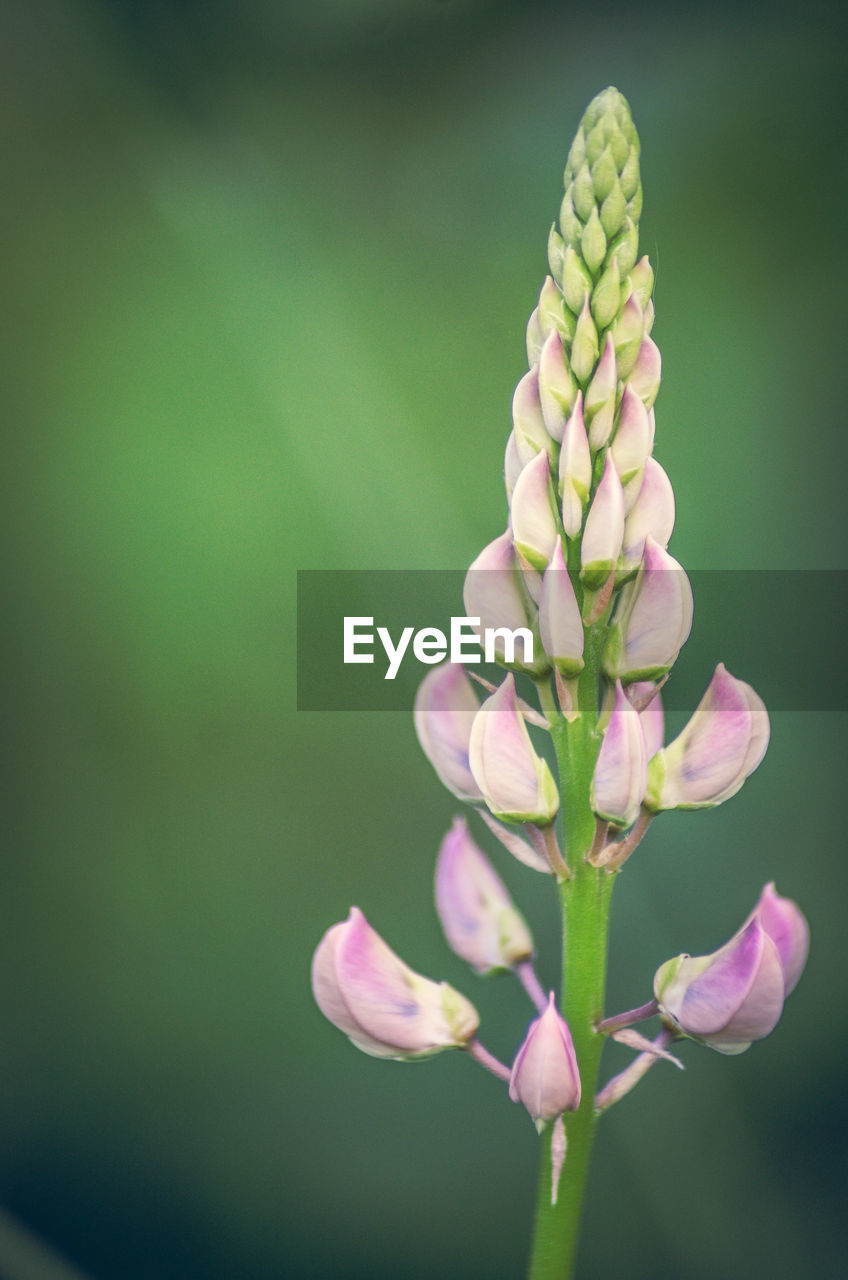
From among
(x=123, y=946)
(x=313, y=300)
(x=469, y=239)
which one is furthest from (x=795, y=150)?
(x=123, y=946)

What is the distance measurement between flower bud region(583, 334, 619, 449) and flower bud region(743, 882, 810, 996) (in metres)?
0.20

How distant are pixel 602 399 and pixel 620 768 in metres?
0.15

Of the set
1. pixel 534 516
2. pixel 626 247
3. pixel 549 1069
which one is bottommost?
pixel 549 1069

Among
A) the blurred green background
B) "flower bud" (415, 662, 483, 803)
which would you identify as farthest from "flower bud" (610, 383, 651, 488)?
the blurred green background

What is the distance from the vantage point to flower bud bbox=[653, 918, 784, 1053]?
0.37m

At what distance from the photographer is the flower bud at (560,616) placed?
0.38m

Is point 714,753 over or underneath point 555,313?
underneath

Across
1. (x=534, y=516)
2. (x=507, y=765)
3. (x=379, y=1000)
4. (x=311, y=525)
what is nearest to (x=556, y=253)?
(x=534, y=516)

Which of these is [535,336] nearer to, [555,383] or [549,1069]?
[555,383]

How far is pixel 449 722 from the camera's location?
0.47m

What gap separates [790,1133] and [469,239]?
0.88 metres

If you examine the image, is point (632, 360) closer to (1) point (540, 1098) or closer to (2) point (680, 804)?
(2) point (680, 804)

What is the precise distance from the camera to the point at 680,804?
0.42m

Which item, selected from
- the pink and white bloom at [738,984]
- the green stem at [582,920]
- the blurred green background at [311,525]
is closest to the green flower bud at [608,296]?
the green stem at [582,920]
